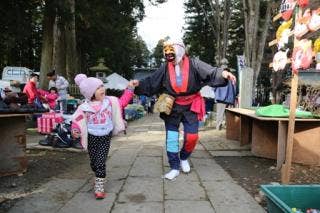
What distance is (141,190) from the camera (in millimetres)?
5512

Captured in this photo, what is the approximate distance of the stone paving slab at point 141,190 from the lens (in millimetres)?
5166

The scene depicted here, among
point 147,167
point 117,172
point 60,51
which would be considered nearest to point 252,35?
point 147,167

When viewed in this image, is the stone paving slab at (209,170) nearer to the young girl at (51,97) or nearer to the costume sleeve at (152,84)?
the costume sleeve at (152,84)

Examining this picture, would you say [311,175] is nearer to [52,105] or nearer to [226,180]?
[226,180]

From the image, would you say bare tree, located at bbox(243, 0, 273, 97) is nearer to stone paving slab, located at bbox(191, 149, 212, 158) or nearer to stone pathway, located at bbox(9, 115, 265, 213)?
stone paving slab, located at bbox(191, 149, 212, 158)

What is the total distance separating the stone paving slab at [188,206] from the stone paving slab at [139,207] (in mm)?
88

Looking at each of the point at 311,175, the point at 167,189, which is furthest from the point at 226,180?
the point at 311,175

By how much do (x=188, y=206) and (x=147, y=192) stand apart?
0.71 metres

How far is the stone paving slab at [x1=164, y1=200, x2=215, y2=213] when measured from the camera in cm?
471

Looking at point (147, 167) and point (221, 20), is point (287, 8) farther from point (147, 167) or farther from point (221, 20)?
point (221, 20)

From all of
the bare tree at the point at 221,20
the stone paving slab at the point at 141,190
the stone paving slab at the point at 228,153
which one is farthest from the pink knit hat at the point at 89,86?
the bare tree at the point at 221,20

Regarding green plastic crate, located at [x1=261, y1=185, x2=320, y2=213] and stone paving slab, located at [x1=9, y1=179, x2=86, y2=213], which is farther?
stone paving slab, located at [x1=9, y1=179, x2=86, y2=213]

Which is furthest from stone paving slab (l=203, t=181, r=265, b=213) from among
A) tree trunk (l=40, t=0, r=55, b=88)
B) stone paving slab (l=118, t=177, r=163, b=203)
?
tree trunk (l=40, t=0, r=55, b=88)

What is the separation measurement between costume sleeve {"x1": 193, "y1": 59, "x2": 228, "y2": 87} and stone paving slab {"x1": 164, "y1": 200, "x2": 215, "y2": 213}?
69.5 inches
